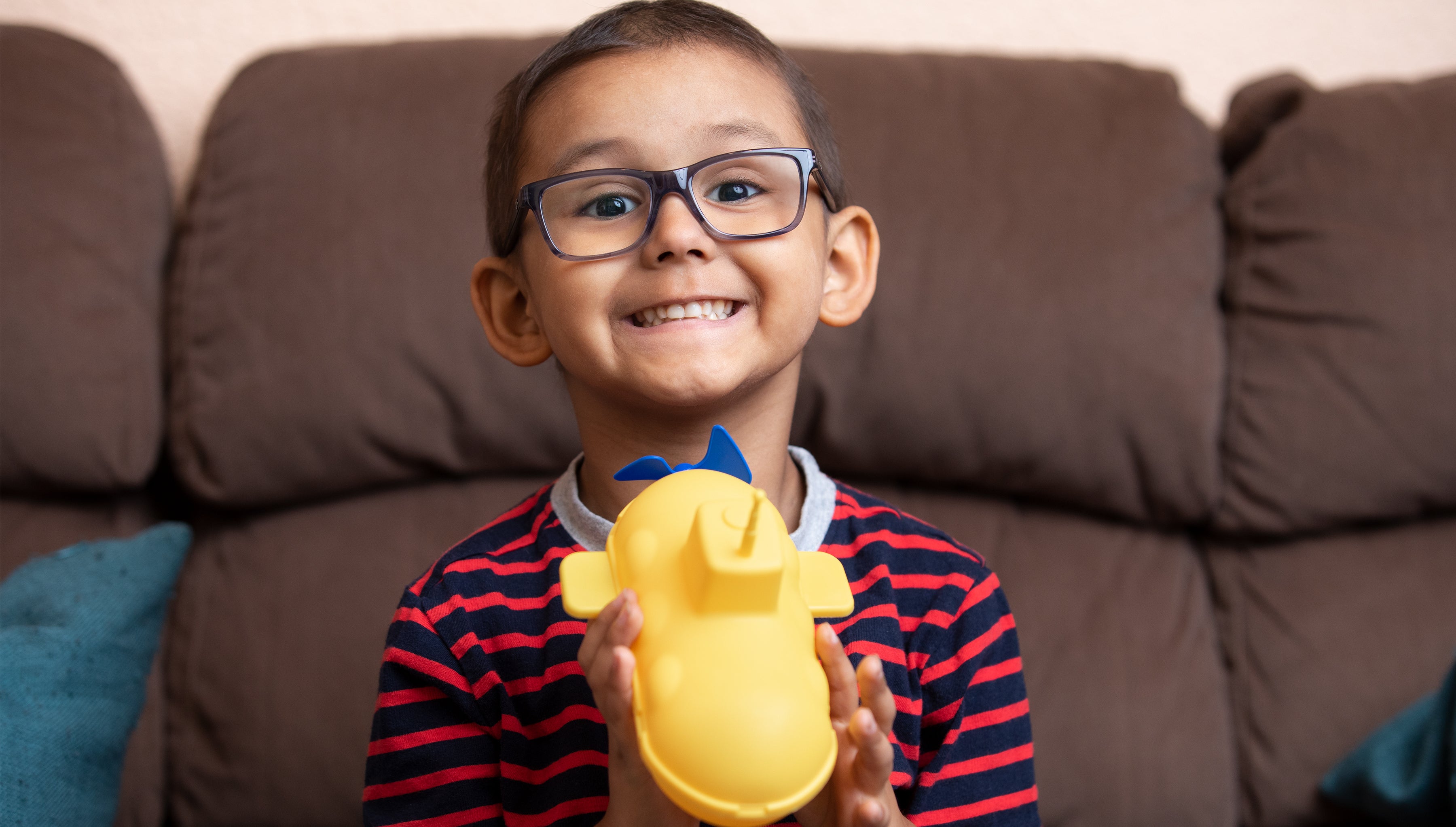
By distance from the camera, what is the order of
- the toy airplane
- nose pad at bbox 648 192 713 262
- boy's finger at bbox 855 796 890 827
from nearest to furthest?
1. the toy airplane
2. boy's finger at bbox 855 796 890 827
3. nose pad at bbox 648 192 713 262

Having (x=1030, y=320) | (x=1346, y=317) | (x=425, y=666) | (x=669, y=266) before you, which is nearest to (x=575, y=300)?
(x=669, y=266)

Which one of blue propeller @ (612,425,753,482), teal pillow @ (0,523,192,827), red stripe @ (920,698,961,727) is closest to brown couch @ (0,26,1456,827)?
teal pillow @ (0,523,192,827)

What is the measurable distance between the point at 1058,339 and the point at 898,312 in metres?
0.19

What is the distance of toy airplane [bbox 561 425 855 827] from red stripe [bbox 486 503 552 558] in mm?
289

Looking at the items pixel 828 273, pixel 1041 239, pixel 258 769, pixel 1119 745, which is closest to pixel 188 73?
pixel 258 769

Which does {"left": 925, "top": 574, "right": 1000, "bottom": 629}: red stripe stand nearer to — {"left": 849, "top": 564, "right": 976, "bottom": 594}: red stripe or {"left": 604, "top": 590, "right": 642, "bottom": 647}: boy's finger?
{"left": 849, "top": 564, "right": 976, "bottom": 594}: red stripe

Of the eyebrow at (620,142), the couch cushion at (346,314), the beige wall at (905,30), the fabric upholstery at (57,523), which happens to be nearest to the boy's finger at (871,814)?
the eyebrow at (620,142)

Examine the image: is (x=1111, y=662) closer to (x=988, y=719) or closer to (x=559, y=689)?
(x=988, y=719)

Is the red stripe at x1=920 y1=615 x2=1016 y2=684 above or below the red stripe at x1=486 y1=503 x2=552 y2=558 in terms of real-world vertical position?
below

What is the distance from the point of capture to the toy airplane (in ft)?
1.66

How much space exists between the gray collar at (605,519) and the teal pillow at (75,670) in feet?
1.50

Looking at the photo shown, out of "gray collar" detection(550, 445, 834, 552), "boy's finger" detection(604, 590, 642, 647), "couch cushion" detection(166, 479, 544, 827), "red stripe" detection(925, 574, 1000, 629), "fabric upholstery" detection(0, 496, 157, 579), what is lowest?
"couch cushion" detection(166, 479, 544, 827)

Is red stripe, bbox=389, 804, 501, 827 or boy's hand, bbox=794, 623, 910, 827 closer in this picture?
boy's hand, bbox=794, 623, 910, 827

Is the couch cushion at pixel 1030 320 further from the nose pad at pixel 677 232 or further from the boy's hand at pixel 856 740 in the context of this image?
the boy's hand at pixel 856 740
